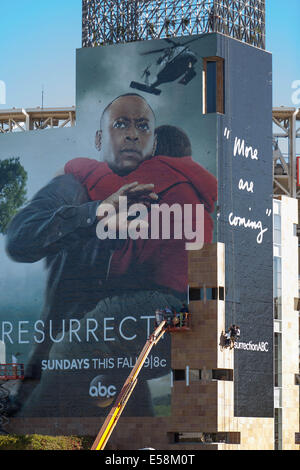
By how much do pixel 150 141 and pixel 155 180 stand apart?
2.84 metres

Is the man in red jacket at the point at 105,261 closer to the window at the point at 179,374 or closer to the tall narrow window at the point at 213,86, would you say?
the window at the point at 179,374

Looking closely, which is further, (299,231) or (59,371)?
(299,231)

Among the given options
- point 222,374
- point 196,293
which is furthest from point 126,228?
point 222,374

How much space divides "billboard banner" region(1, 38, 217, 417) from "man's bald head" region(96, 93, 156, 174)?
71 mm

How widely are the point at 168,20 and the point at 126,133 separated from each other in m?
8.70

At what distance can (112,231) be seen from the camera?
88500mm

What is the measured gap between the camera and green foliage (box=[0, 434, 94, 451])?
8244 cm

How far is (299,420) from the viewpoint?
304 ft

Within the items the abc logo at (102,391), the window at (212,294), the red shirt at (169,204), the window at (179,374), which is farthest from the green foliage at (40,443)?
the window at (212,294)

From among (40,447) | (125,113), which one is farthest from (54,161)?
(40,447)

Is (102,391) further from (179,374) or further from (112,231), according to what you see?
(112,231)

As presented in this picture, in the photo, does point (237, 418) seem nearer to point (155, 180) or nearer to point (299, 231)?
point (155, 180)

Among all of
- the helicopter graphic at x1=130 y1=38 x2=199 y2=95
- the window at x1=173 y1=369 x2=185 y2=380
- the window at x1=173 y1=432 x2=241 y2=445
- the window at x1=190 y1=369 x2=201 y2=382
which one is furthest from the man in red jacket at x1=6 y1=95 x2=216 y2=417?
the window at x1=173 y1=432 x2=241 y2=445

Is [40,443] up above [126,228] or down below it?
below
